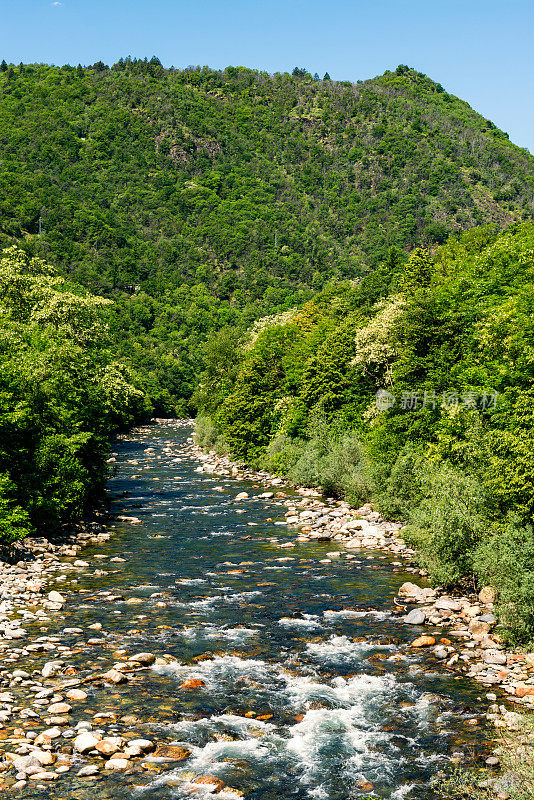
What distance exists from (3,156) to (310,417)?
17250cm

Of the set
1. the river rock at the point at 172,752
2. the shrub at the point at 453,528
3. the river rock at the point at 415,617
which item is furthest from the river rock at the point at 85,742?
the shrub at the point at 453,528

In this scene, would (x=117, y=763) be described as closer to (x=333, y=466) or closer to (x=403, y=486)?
(x=403, y=486)

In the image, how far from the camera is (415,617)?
2639 centimetres

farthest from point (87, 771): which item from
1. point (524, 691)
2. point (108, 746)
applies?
point (524, 691)

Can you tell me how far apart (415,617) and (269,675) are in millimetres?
7403

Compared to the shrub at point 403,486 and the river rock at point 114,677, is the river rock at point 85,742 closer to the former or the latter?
the river rock at point 114,677

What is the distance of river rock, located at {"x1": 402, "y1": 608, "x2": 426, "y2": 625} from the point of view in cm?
2620

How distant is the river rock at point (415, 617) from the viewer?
1032 inches

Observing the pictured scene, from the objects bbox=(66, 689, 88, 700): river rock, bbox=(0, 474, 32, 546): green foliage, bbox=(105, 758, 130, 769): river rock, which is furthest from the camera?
bbox=(0, 474, 32, 546): green foliage

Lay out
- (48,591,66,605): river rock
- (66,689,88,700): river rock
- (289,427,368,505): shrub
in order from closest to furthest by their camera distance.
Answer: (66,689,88,700): river rock, (48,591,66,605): river rock, (289,427,368,505): shrub

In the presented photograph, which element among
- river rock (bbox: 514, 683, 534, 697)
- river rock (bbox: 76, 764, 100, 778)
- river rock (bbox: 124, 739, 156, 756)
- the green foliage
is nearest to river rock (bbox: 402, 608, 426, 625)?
river rock (bbox: 514, 683, 534, 697)

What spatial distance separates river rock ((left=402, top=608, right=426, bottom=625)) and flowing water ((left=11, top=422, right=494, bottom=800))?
36cm

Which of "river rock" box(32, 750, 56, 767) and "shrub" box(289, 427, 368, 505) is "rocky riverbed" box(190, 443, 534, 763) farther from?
"river rock" box(32, 750, 56, 767)

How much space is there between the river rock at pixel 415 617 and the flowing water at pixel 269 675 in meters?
0.36
